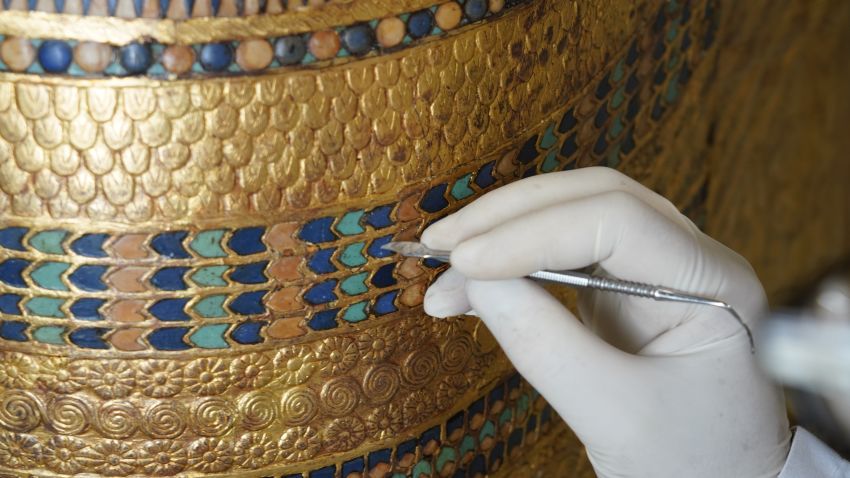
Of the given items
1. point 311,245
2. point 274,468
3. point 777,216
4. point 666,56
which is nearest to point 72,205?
point 311,245

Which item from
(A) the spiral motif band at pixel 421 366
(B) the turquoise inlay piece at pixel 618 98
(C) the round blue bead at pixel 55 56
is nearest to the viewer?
(C) the round blue bead at pixel 55 56

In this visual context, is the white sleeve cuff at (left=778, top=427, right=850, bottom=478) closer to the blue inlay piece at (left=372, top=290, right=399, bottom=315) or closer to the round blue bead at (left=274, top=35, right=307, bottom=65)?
the blue inlay piece at (left=372, top=290, right=399, bottom=315)

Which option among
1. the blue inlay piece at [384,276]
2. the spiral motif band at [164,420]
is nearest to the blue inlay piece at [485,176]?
the blue inlay piece at [384,276]

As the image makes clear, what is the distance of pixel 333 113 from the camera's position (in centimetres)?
90

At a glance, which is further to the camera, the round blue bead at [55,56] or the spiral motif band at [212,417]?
the spiral motif band at [212,417]

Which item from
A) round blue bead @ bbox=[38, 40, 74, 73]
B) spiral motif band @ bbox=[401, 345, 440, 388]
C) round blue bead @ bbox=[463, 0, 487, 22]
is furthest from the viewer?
spiral motif band @ bbox=[401, 345, 440, 388]

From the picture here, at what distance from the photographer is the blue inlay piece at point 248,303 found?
3.08 feet

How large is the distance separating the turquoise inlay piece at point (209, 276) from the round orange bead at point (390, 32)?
0.22 metres

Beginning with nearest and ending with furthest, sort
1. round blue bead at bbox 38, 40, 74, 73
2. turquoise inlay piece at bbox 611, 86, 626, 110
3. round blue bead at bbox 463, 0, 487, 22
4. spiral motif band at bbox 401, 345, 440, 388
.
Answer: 1. round blue bead at bbox 38, 40, 74, 73
2. round blue bead at bbox 463, 0, 487, 22
3. spiral motif band at bbox 401, 345, 440, 388
4. turquoise inlay piece at bbox 611, 86, 626, 110

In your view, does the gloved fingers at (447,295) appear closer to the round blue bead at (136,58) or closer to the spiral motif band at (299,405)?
the spiral motif band at (299,405)

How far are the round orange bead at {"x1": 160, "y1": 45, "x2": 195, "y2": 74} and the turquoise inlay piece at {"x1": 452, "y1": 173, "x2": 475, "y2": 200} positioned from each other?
26 cm

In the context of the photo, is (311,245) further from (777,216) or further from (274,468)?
(777,216)

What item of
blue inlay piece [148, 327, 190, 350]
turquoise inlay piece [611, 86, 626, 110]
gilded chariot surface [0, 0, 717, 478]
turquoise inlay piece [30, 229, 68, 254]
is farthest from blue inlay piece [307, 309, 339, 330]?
turquoise inlay piece [611, 86, 626, 110]

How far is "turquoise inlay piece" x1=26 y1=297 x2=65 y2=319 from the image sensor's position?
0.92 meters
